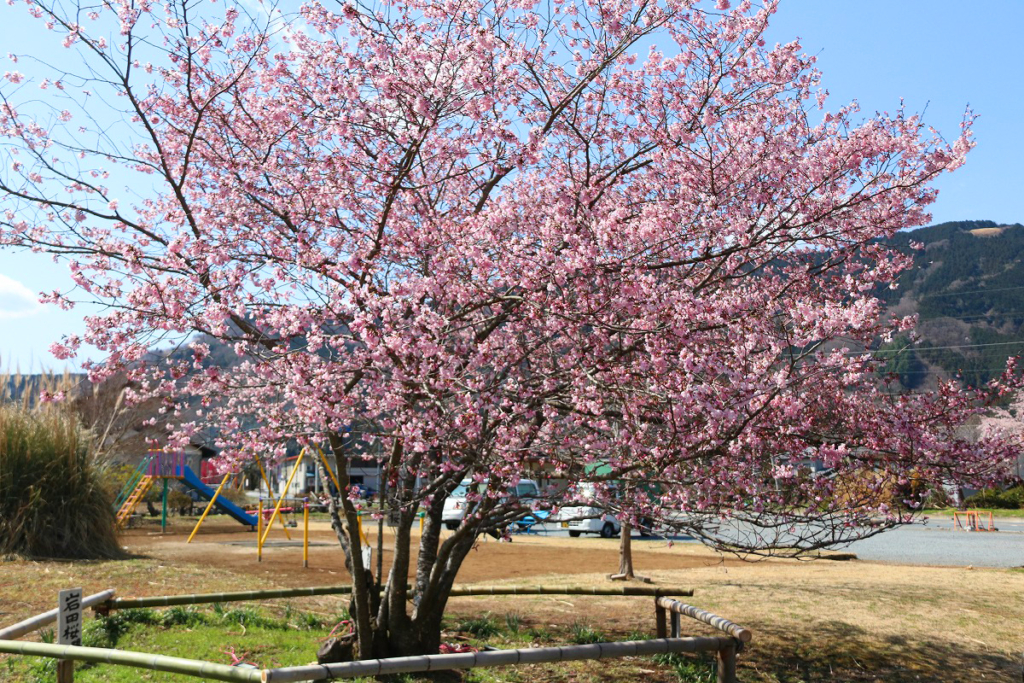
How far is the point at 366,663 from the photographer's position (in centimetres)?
449

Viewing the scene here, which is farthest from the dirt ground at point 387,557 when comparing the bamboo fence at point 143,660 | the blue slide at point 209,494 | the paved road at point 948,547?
the bamboo fence at point 143,660

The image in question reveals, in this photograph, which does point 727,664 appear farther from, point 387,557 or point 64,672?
point 387,557

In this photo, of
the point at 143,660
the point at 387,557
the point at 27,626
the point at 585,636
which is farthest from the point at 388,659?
the point at 387,557

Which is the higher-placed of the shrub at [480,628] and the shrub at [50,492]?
the shrub at [50,492]

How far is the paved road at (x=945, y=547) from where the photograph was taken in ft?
56.3

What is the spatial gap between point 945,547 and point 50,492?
1924 centimetres

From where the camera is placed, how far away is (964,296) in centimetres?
16725

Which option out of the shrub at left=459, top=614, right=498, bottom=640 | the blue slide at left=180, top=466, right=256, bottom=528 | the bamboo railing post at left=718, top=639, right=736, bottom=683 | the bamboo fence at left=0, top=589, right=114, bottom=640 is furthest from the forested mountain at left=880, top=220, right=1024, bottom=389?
the bamboo fence at left=0, top=589, right=114, bottom=640

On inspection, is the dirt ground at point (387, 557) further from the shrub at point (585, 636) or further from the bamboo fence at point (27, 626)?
the bamboo fence at point (27, 626)

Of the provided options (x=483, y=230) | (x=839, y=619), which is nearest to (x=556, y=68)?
(x=483, y=230)

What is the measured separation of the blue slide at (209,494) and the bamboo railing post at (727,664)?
73.4 ft

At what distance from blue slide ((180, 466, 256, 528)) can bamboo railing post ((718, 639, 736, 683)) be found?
2238 cm

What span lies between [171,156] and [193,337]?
2017 millimetres

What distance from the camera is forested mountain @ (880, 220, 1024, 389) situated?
14362cm
